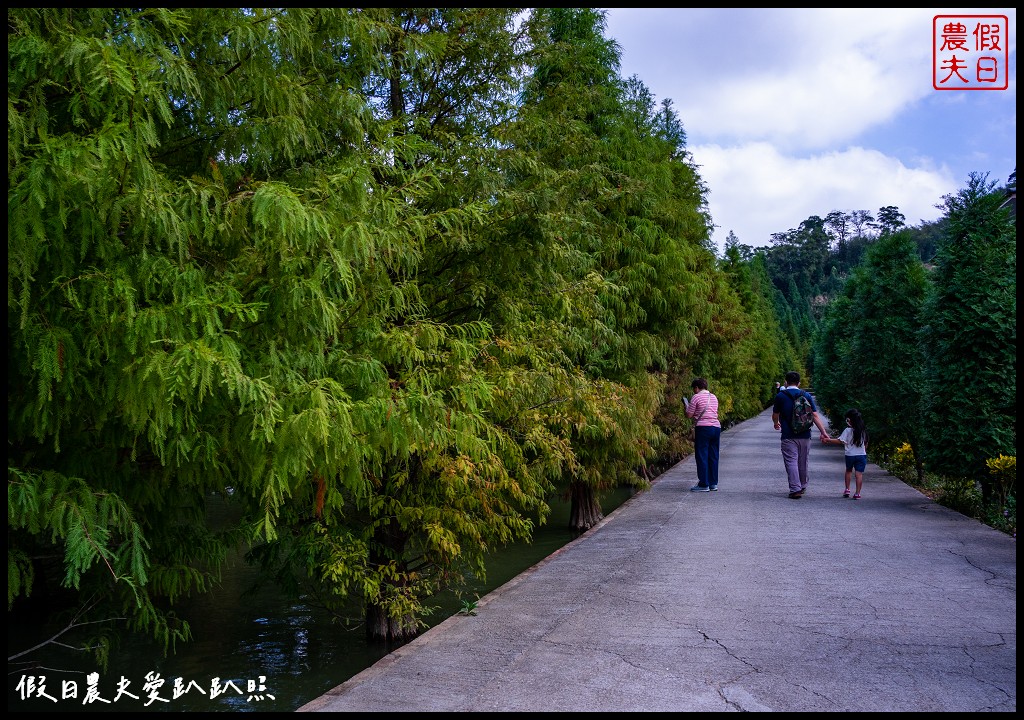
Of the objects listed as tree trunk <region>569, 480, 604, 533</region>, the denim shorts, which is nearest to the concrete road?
the denim shorts

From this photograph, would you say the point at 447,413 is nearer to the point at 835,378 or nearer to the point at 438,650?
the point at 438,650

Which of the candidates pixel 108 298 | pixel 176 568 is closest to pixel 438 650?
pixel 176 568

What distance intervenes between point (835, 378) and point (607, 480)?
16545mm

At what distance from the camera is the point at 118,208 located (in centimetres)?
363

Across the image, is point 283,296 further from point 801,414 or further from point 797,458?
point 797,458

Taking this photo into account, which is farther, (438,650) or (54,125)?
(438,650)

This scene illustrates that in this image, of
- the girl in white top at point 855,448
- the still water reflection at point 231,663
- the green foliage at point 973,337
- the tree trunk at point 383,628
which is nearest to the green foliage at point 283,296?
the tree trunk at point 383,628

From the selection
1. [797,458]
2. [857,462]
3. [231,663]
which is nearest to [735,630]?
[231,663]

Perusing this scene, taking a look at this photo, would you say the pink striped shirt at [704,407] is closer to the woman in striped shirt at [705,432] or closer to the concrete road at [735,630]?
the woman in striped shirt at [705,432]

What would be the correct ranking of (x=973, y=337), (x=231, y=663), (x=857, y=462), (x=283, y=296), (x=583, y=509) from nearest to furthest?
(x=283, y=296)
(x=231, y=663)
(x=973, y=337)
(x=857, y=462)
(x=583, y=509)

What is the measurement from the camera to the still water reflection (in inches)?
256

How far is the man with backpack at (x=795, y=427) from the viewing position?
12.1 meters

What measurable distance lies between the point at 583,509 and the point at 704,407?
2973 mm

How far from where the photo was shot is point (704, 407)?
43.0ft
